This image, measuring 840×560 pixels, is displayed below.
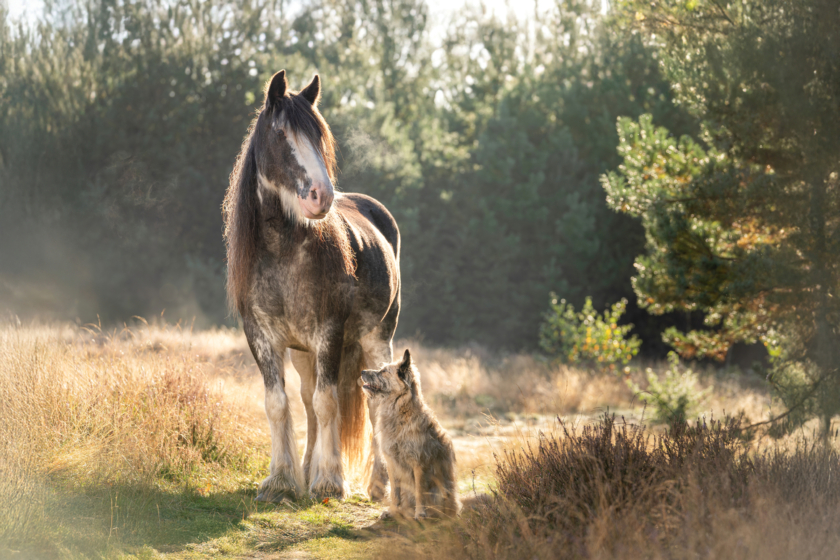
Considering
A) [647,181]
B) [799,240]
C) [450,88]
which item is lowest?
[799,240]

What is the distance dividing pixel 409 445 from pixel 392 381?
0.47 m

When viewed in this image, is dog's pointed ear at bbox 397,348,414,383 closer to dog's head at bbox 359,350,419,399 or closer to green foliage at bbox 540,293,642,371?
dog's head at bbox 359,350,419,399

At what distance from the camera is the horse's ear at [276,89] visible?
5.17m

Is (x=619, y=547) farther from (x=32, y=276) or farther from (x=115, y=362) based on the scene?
(x=32, y=276)

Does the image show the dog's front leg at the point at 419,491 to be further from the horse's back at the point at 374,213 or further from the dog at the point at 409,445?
the horse's back at the point at 374,213

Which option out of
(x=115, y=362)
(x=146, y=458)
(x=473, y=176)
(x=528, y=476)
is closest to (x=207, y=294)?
(x=473, y=176)

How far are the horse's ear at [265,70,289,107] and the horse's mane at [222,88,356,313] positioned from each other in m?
0.03

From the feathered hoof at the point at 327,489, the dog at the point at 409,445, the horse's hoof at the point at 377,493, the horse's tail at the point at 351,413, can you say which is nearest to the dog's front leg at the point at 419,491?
the dog at the point at 409,445

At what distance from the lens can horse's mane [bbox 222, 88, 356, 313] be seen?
5164 mm

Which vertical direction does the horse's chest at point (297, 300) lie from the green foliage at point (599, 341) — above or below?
above

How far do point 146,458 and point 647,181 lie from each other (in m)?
7.11

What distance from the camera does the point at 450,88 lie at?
113 feet

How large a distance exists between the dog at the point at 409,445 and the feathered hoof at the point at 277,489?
84cm

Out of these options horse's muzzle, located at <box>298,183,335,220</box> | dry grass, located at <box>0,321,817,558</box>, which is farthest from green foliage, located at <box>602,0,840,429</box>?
horse's muzzle, located at <box>298,183,335,220</box>
